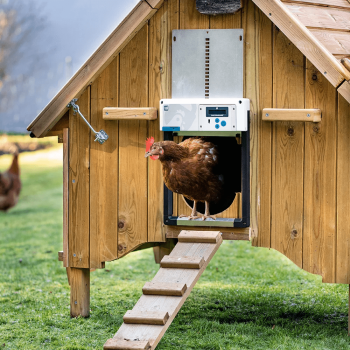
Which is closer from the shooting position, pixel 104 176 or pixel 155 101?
pixel 155 101

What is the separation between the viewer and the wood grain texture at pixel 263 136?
4555 mm

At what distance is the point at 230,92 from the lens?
4.63m

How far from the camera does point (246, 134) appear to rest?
4.59 meters

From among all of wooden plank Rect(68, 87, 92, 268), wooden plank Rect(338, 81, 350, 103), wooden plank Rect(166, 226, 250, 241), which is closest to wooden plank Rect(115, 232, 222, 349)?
wooden plank Rect(166, 226, 250, 241)

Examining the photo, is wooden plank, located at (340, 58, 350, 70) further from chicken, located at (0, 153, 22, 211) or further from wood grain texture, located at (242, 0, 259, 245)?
chicken, located at (0, 153, 22, 211)

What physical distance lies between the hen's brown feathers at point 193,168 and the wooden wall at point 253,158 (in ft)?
0.82

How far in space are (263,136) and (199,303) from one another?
2.29 metres

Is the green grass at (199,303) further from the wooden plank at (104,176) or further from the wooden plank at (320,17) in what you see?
the wooden plank at (320,17)

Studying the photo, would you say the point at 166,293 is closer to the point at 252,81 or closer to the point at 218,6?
the point at 252,81

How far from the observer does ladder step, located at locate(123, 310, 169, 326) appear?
3.77m

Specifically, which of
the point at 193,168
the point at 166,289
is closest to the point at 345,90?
the point at 193,168

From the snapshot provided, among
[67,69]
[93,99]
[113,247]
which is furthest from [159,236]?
[67,69]

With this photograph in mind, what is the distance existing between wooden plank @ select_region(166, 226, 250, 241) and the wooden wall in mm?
65

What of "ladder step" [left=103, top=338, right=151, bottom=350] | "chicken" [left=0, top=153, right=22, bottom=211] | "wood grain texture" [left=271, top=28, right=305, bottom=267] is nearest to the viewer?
"ladder step" [left=103, top=338, right=151, bottom=350]
